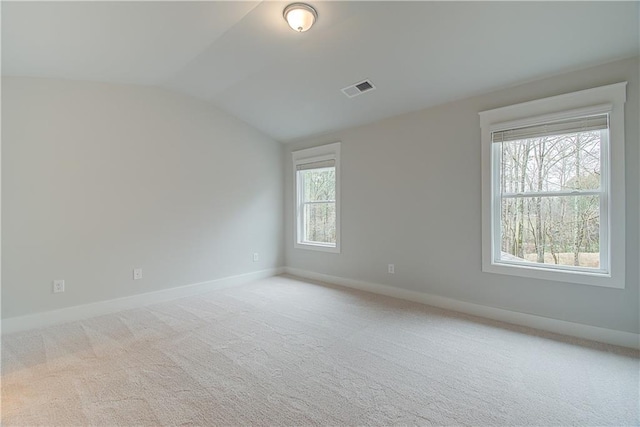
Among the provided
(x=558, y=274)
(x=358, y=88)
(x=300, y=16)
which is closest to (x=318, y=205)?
(x=358, y=88)

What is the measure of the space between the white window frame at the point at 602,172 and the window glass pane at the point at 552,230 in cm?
7

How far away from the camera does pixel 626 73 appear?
95.2 inches

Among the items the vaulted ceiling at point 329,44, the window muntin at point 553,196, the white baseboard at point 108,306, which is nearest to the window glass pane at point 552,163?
the window muntin at point 553,196

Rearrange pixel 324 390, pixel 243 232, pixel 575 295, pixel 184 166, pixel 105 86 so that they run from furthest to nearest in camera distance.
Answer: pixel 243 232 → pixel 184 166 → pixel 105 86 → pixel 575 295 → pixel 324 390

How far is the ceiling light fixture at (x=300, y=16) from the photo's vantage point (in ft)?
7.58

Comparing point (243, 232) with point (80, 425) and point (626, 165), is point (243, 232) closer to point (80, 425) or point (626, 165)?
point (80, 425)

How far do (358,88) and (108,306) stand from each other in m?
3.74

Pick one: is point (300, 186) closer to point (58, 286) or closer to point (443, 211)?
point (443, 211)

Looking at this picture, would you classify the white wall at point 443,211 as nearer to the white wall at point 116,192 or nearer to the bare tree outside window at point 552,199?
the bare tree outside window at point 552,199

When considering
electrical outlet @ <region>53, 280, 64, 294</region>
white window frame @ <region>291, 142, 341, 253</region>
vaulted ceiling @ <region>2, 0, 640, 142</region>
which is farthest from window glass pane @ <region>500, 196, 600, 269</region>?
electrical outlet @ <region>53, 280, 64, 294</region>

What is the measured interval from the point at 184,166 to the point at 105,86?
3.84 ft

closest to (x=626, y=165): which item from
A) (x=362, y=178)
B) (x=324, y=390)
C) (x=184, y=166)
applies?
(x=362, y=178)

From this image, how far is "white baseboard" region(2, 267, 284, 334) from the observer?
2.83 m

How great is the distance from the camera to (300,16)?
2.35m
